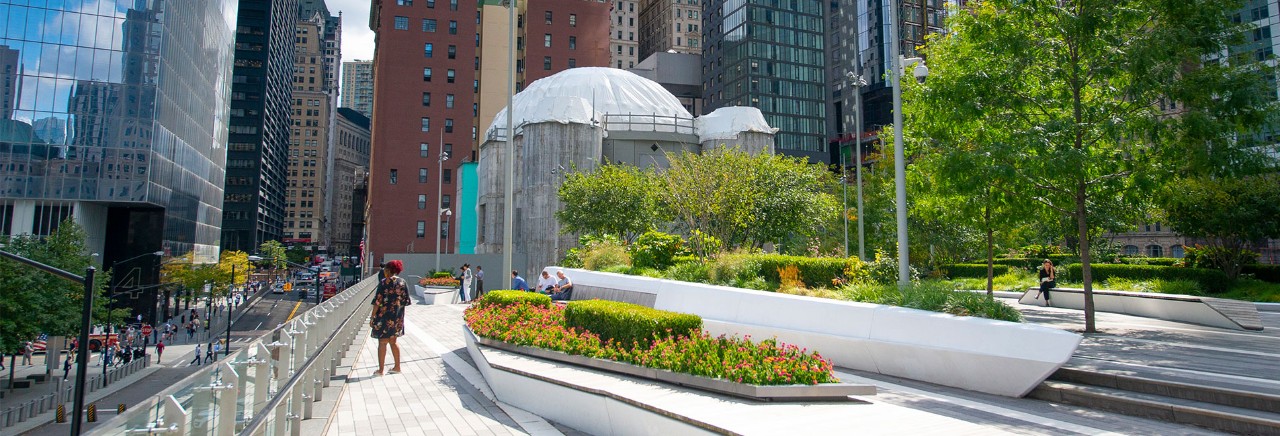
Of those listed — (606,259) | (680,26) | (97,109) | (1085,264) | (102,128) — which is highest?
(680,26)

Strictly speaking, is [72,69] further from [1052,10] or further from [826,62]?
[826,62]

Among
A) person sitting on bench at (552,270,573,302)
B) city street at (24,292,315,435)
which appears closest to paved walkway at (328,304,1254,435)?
city street at (24,292,315,435)

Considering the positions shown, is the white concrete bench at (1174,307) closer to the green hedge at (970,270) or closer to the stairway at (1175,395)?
the stairway at (1175,395)

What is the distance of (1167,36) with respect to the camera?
1266 cm

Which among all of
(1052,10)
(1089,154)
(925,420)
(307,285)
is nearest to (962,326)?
(925,420)

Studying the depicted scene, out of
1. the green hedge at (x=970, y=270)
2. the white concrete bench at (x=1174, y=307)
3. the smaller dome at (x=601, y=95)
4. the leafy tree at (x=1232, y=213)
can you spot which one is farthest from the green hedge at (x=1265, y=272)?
the smaller dome at (x=601, y=95)

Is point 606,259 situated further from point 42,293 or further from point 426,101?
point 426,101

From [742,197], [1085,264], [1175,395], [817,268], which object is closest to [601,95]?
[742,197]

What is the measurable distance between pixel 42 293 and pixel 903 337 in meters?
40.1

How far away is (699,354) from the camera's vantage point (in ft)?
28.0

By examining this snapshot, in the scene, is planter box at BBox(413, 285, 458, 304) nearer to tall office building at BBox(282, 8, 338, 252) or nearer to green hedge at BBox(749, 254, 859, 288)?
green hedge at BBox(749, 254, 859, 288)

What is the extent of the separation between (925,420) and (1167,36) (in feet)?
33.4

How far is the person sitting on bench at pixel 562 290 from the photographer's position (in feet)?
68.2

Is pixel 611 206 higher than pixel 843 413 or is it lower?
higher
